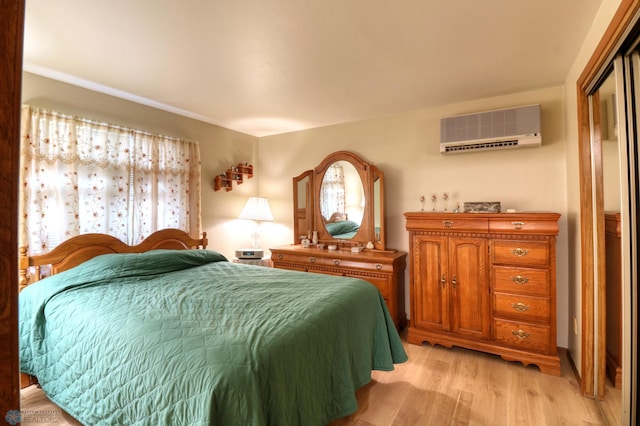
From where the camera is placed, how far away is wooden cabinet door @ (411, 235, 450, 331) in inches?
111

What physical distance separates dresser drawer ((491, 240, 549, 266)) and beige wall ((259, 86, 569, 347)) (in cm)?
52

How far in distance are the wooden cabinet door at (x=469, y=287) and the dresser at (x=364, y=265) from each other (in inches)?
21.7

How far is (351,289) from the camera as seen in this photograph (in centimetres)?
209

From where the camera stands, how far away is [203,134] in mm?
3711

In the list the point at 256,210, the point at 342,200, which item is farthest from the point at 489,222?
the point at 256,210

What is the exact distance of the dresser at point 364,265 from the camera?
3066mm

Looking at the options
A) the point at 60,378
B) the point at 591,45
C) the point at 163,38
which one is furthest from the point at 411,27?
the point at 60,378

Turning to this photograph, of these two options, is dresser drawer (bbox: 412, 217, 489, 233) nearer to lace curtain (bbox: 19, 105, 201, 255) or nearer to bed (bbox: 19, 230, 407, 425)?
bed (bbox: 19, 230, 407, 425)

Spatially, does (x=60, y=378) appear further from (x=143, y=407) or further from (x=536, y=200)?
(x=536, y=200)

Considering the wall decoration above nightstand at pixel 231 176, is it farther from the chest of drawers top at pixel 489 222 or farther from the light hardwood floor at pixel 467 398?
the light hardwood floor at pixel 467 398

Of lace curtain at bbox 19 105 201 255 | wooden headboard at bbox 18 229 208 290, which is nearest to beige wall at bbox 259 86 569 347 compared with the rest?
lace curtain at bbox 19 105 201 255

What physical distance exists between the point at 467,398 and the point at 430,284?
1.00 metres

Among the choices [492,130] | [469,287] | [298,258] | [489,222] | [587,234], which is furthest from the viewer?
[298,258]

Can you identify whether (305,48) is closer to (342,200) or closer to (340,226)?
(342,200)
